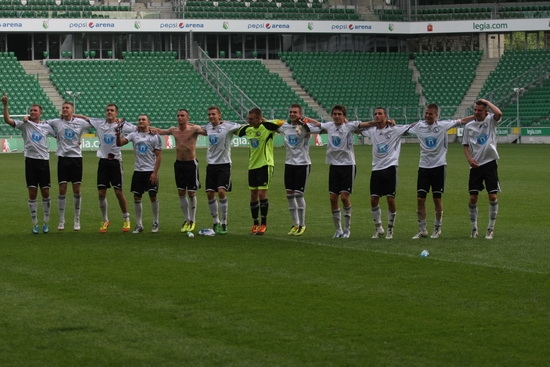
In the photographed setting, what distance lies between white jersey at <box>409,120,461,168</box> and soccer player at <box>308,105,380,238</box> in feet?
3.01

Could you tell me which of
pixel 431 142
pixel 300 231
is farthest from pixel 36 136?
pixel 431 142

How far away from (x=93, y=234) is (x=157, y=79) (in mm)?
49009

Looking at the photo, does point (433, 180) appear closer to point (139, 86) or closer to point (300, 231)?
point (300, 231)

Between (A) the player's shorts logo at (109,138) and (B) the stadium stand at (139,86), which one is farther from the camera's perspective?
(B) the stadium stand at (139,86)

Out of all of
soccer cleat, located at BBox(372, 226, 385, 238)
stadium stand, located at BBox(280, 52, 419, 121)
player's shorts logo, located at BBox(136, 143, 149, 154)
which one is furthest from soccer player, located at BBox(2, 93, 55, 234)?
stadium stand, located at BBox(280, 52, 419, 121)

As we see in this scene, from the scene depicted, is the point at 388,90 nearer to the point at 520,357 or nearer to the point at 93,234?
the point at 93,234

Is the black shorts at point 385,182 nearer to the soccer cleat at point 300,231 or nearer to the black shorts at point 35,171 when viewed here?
the soccer cleat at point 300,231

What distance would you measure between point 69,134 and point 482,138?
7288 mm

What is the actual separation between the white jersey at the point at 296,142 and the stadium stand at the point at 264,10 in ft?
169

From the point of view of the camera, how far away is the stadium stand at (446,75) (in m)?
69.6

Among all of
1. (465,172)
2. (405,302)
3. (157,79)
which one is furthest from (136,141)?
(157,79)

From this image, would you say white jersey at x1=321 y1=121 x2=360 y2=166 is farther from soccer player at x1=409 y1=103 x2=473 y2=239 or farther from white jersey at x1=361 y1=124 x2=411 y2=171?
soccer player at x1=409 y1=103 x2=473 y2=239

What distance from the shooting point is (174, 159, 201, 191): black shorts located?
744 inches

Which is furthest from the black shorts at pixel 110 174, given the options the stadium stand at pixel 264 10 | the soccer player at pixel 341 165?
the stadium stand at pixel 264 10
